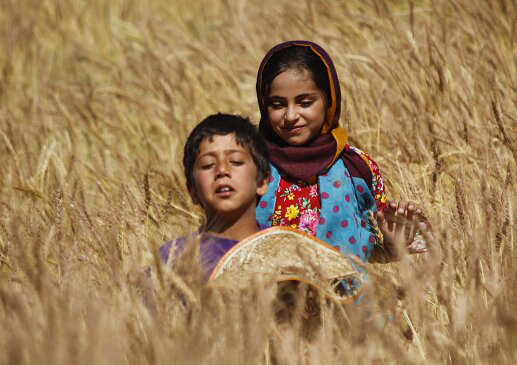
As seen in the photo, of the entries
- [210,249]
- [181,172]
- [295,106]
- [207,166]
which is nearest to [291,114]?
Result: [295,106]

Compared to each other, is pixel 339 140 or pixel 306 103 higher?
pixel 306 103

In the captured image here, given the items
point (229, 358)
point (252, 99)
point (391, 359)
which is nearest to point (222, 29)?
point (252, 99)

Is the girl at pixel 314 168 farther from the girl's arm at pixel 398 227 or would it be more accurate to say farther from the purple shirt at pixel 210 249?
the purple shirt at pixel 210 249

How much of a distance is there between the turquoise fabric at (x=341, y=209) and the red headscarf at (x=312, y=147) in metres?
0.04

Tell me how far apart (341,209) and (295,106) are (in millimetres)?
373

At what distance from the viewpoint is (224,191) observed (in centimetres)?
227

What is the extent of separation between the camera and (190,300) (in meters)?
1.60

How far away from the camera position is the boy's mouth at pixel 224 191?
88.8 inches

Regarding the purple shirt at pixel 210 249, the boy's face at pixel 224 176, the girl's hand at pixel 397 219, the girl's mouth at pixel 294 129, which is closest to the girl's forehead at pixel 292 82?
the girl's mouth at pixel 294 129

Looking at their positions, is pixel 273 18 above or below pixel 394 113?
above

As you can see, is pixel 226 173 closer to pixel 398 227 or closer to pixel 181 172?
pixel 398 227

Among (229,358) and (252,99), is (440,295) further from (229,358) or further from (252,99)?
(252,99)

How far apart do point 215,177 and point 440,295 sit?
81 cm

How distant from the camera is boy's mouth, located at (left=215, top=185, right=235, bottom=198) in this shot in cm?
226
